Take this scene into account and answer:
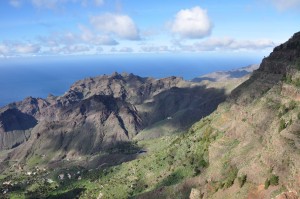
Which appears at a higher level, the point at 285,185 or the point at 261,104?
the point at 261,104

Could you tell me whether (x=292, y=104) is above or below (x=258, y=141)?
above

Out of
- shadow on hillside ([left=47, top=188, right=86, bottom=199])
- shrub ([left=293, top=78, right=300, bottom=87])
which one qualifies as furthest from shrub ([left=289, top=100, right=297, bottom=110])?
shadow on hillside ([left=47, top=188, right=86, bottom=199])

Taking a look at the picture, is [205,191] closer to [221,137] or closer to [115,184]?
[221,137]

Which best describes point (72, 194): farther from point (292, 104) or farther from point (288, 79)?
point (292, 104)

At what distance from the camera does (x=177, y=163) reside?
14488cm

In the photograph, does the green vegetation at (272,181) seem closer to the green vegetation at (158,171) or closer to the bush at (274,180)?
the bush at (274,180)

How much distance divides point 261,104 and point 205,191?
110 ft

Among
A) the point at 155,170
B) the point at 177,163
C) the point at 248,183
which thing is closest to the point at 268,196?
the point at 248,183

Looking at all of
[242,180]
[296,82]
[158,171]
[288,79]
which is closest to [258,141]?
[242,180]

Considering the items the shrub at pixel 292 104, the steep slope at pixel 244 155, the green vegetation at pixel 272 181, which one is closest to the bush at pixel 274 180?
the green vegetation at pixel 272 181

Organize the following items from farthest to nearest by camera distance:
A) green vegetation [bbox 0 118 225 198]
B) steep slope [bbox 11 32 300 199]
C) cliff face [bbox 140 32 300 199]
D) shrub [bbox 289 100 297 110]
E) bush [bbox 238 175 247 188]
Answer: green vegetation [bbox 0 118 225 198]
shrub [bbox 289 100 297 110]
bush [bbox 238 175 247 188]
steep slope [bbox 11 32 300 199]
cliff face [bbox 140 32 300 199]

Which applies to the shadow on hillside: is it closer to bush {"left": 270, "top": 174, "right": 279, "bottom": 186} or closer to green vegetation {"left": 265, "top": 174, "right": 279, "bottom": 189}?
green vegetation {"left": 265, "top": 174, "right": 279, "bottom": 189}

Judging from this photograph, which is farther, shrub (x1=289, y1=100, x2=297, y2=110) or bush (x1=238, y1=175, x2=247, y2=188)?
shrub (x1=289, y1=100, x2=297, y2=110)

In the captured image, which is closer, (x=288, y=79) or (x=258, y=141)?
(x=258, y=141)
